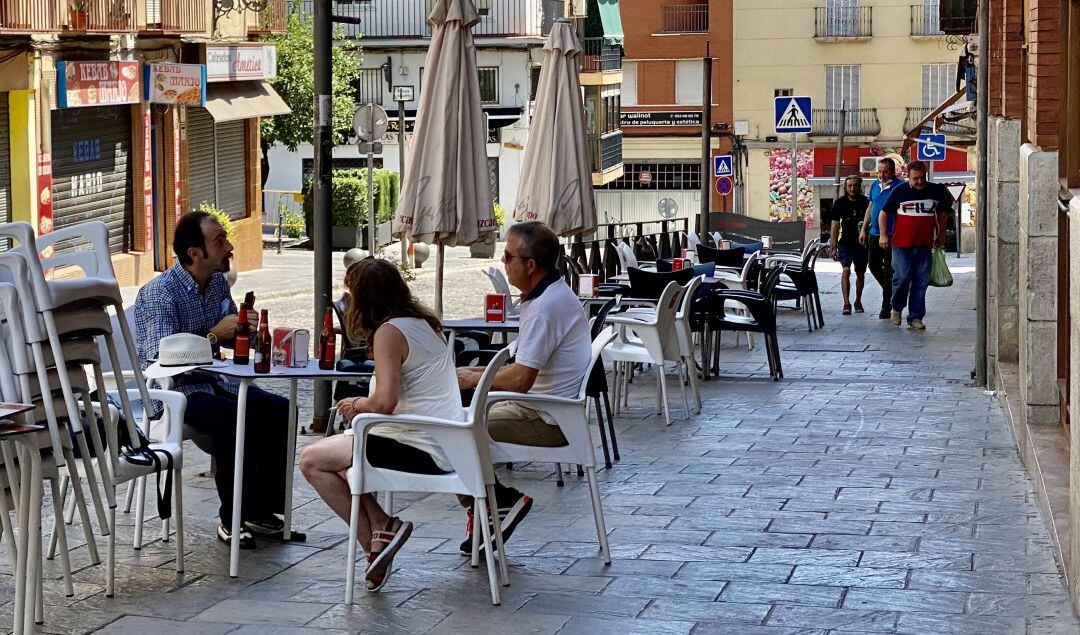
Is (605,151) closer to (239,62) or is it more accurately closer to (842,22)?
(842,22)

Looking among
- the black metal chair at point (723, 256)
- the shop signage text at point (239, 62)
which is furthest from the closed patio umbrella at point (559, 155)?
the shop signage text at point (239, 62)

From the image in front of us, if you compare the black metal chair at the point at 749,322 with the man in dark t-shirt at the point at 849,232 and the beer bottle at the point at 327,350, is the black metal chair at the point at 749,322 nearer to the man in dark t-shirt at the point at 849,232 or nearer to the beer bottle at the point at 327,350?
the man in dark t-shirt at the point at 849,232

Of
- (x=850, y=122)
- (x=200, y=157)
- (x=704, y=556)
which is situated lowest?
(x=704, y=556)

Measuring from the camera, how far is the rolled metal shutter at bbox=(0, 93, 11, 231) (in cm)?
2333

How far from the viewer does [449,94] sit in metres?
12.1

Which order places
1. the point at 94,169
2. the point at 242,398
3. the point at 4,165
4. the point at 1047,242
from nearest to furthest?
1. the point at 242,398
2. the point at 1047,242
3. the point at 4,165
4. the point at 94,169

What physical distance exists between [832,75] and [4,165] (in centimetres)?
3998

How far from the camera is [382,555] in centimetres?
678

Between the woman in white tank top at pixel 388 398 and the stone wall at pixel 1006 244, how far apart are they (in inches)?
252

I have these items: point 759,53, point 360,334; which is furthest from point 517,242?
point 759,53

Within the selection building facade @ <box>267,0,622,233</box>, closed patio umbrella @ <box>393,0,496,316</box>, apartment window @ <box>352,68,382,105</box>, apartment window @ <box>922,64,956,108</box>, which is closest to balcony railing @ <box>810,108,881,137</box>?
apartment window @ <box>922,64,956,108</box>

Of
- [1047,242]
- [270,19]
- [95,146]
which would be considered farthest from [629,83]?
[1047,242]

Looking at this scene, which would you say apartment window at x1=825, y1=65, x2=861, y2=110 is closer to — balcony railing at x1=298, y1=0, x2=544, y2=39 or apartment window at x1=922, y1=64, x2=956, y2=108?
apartment window at x1=922, y1=64, x2=956, y2=108

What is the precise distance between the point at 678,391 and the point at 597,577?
242 inches
